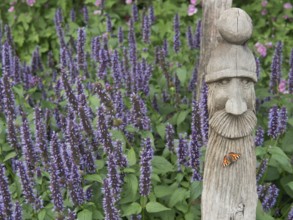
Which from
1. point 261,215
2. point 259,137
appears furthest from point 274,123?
point 261,215

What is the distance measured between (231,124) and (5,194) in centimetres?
155

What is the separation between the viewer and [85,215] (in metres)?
3.16

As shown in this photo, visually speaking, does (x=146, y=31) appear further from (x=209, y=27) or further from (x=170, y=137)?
(x=170, y=137)

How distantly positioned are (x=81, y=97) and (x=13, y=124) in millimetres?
515

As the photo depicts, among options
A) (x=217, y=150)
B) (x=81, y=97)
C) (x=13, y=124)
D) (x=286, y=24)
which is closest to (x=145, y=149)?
(x=217, y=150)

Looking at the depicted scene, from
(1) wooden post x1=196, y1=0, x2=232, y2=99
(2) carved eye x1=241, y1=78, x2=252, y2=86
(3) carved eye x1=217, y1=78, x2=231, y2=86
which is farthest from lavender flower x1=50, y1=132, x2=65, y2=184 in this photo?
(1) wooden post x1=196, y1=0, x2=232, y2=99

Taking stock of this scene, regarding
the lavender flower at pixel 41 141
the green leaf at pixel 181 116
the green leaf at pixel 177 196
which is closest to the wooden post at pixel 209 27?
the green leaf at pixel 181 116

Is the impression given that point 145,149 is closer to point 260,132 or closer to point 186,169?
point 186,169

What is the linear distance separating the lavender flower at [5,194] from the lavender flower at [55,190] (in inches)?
12.5

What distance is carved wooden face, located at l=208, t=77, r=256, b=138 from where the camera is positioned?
8.04ft

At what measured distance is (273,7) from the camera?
7184 mm

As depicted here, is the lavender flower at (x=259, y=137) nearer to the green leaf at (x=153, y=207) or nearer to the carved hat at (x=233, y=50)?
the green leaf at (x=153, y=207)

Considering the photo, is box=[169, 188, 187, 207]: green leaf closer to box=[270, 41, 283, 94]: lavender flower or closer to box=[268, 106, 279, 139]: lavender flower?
box=[268, 106, 279, 139]: lavender flower

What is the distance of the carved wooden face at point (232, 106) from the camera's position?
8.04 ft
